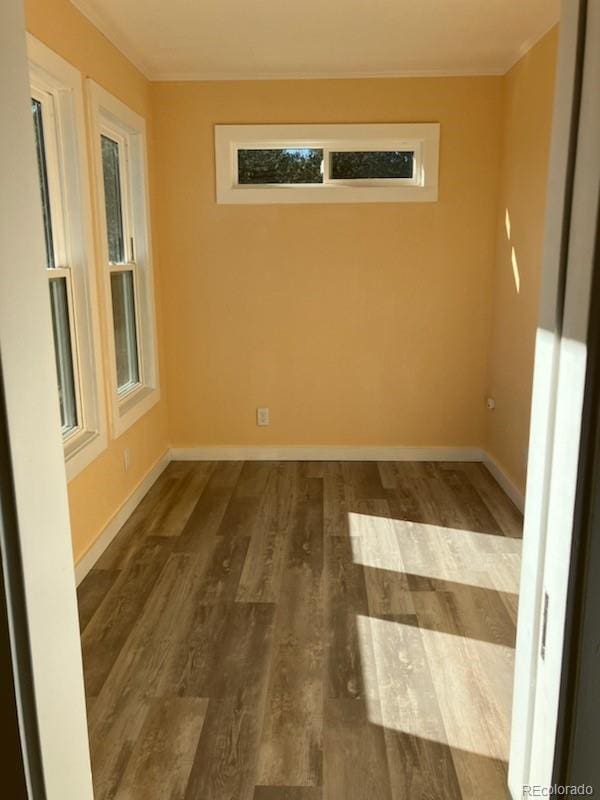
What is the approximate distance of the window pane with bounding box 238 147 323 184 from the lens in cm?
429

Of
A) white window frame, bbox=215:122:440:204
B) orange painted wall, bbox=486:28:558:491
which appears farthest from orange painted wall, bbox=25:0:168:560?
orange painted wall, bbox=486:28:558:491

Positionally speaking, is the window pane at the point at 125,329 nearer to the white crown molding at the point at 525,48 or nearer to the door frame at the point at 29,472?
the white crown molding at the point at 525,48

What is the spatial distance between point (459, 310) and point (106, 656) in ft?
10.4

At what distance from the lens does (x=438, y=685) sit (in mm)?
2229

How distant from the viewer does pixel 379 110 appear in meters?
4.18

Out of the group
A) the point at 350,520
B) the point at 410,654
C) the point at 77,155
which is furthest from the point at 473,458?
the point at 77,155

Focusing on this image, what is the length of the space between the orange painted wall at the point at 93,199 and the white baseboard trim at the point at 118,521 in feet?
0.09

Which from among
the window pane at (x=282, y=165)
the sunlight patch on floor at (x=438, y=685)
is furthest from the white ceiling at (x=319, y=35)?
the sunlight patch on floor at (x=438, y=685)

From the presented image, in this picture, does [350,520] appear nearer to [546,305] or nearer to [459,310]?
[459,310]

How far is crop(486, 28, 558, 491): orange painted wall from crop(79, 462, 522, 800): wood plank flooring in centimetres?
54

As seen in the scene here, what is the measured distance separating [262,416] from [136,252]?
143cm

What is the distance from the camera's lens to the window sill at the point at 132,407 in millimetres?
3526

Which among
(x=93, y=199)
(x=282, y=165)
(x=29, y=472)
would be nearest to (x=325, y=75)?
(x=282, y=165)

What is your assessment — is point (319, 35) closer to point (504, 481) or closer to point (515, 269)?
point (515, 269)
